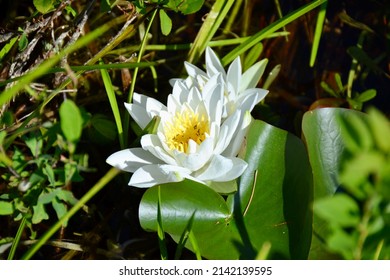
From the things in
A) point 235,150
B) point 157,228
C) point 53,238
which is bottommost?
point 53,238

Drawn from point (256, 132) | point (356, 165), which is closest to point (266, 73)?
point (256, 132)

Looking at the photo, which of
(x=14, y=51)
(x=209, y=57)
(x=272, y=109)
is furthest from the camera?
(x=272, y=109)

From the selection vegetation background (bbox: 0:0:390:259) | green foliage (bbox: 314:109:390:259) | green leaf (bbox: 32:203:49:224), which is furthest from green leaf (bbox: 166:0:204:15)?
green foliage (bbox: 314:109:390:259)

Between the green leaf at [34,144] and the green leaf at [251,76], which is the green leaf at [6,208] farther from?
the green leaf at [251,76]

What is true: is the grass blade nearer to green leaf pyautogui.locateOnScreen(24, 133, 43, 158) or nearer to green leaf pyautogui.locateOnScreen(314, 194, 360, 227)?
green leaf pyautogui.locateOnScreen(24, 133, 43, 158)

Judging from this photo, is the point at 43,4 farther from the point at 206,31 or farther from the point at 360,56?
the point at 360,56

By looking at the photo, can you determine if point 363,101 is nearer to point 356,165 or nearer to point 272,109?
point 272,109

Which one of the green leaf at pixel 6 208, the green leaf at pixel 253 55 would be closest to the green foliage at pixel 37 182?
the green leaf at pixel 6 208

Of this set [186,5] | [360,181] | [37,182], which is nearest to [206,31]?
[186,5]
